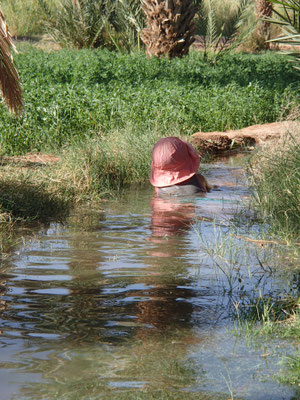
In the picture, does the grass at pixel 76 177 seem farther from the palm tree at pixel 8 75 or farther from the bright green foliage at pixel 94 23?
the bright green foliage at pixel 94 23

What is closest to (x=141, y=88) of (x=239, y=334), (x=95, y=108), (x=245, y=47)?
(x=95, y=108)

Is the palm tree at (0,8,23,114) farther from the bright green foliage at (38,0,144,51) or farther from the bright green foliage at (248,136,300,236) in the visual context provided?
the bright green foliage at (38,0,144,51)

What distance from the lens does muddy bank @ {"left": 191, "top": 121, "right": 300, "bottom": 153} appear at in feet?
39.2

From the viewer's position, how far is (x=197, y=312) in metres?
4.55

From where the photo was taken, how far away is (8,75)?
700 cm

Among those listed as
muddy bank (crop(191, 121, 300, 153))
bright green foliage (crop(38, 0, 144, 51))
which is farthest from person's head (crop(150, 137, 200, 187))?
bright green foliage (crop(38, 0, 144, 51))

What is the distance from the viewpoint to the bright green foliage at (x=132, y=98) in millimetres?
11500

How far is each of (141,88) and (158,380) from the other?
1125 cm

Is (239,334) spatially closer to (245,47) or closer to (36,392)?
(36,392)

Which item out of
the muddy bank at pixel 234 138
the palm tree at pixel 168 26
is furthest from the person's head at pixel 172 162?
the palm tree at pixel 168 26

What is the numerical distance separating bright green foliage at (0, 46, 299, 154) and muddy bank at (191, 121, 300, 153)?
499 millimetres

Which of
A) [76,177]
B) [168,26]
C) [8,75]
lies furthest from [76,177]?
[168,26]

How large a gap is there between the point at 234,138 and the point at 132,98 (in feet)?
7.41

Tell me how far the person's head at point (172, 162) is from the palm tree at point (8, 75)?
6.27 feet
